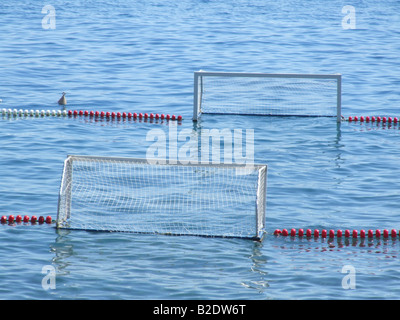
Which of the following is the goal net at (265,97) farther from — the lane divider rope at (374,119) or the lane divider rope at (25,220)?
the lane divider rope at (25,220)

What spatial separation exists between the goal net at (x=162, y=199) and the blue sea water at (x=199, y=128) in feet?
1.41

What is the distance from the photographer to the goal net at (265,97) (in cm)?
2116

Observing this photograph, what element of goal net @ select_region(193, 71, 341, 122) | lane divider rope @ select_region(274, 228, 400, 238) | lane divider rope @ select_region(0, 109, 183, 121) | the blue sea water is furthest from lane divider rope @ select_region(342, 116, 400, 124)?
lane divider rope @ select_region(274, 228, 400, 238)

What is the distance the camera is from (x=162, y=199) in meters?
14.4

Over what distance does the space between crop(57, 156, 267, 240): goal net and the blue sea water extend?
43cm

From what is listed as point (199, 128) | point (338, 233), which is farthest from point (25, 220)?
point (199, 128)

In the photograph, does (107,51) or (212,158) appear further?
(107,51)

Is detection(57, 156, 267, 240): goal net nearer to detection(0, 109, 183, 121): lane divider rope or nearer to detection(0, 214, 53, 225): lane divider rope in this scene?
detection(0, 214, 53, 225): lane divider rope

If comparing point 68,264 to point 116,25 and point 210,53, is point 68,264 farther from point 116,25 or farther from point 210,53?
point 116,25

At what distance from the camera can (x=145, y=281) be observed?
36.1ft

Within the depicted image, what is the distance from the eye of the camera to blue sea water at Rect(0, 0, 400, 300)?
11195 mm

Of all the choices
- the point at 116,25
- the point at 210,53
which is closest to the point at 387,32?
the point at 210,53

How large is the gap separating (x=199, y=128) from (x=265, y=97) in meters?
3.53

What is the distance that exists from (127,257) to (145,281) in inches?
40.5
